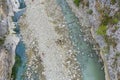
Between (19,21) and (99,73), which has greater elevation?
(19,21)

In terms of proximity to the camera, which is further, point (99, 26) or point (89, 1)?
point (89, 1)

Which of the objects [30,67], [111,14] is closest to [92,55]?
[111,14]

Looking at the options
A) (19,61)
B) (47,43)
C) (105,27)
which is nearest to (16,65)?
(19,61)

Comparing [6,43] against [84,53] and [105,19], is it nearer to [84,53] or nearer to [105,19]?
[84,53]

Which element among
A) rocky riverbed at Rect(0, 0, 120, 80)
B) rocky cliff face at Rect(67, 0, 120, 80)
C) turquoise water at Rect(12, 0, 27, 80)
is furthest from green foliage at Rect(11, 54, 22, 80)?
rocky cliff face at Rect(67, 0, 120, 80)

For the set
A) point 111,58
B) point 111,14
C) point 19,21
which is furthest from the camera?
point 19,21

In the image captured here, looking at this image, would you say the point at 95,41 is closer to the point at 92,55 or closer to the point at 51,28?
the point at 92,55
